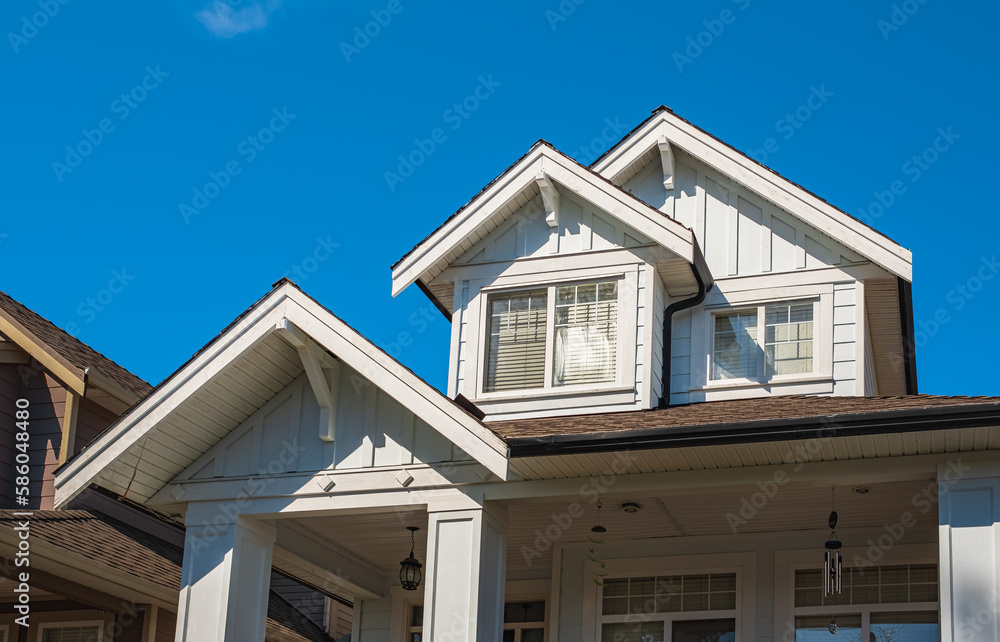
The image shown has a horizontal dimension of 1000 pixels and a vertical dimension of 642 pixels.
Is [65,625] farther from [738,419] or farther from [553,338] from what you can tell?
[738,419]

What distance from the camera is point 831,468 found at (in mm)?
9648

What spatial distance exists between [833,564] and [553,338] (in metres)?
3.70

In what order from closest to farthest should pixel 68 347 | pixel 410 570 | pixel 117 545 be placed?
pixel 410 570
pixel 117 545
pixel 68 347

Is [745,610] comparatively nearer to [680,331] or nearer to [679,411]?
[679,411]

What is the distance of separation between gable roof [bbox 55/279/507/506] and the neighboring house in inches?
94.6

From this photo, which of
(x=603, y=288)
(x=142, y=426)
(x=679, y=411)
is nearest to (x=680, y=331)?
(x=603, y=288)

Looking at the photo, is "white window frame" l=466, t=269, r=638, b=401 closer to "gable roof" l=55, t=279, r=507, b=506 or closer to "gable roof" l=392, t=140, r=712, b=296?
"gable roof" l=392, t=140, r=712, b=296

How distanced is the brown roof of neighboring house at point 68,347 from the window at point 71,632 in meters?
2.89

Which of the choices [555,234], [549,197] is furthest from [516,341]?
[549,197]

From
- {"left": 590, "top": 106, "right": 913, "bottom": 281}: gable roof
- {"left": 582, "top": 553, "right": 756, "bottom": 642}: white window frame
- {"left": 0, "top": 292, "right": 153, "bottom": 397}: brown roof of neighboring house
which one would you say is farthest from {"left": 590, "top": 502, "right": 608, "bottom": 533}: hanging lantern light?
{"left": 0, "top": 292, "right": 153, "bottom": 397}: brown roof of neighboring house

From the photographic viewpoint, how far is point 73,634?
1443 cm

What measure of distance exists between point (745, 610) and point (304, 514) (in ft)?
14.7

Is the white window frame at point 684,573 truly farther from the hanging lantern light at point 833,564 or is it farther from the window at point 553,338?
the window at point 553,338

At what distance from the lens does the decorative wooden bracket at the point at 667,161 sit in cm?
1352
